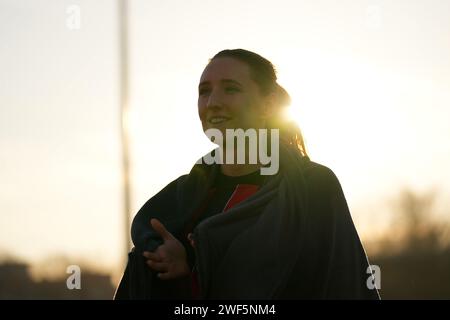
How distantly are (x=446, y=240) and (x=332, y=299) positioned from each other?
101 ft

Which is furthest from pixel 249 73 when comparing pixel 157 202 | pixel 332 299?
pixel 332 299

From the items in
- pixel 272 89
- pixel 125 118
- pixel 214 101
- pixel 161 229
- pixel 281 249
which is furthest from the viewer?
pixel 125 118

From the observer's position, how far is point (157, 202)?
5145mm

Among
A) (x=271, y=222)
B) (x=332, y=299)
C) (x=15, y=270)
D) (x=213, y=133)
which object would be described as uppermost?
(x=213, y=133)

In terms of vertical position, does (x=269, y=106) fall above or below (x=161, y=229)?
above

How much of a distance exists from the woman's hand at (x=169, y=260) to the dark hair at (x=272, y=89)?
734 mm

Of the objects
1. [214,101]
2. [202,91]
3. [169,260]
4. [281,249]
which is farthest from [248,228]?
[202,91]

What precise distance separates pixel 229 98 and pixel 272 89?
12.4 inches

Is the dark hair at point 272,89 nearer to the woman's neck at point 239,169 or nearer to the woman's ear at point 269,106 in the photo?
the woman's ear at point 269,106

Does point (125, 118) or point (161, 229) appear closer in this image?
point (161, 229)

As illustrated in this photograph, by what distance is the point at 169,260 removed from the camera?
15.3 ft

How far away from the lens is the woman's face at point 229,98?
4855 millimetres

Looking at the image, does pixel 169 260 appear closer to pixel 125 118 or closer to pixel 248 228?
pixel 248 228

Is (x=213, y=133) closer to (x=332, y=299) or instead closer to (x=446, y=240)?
(x=332, y=299)
